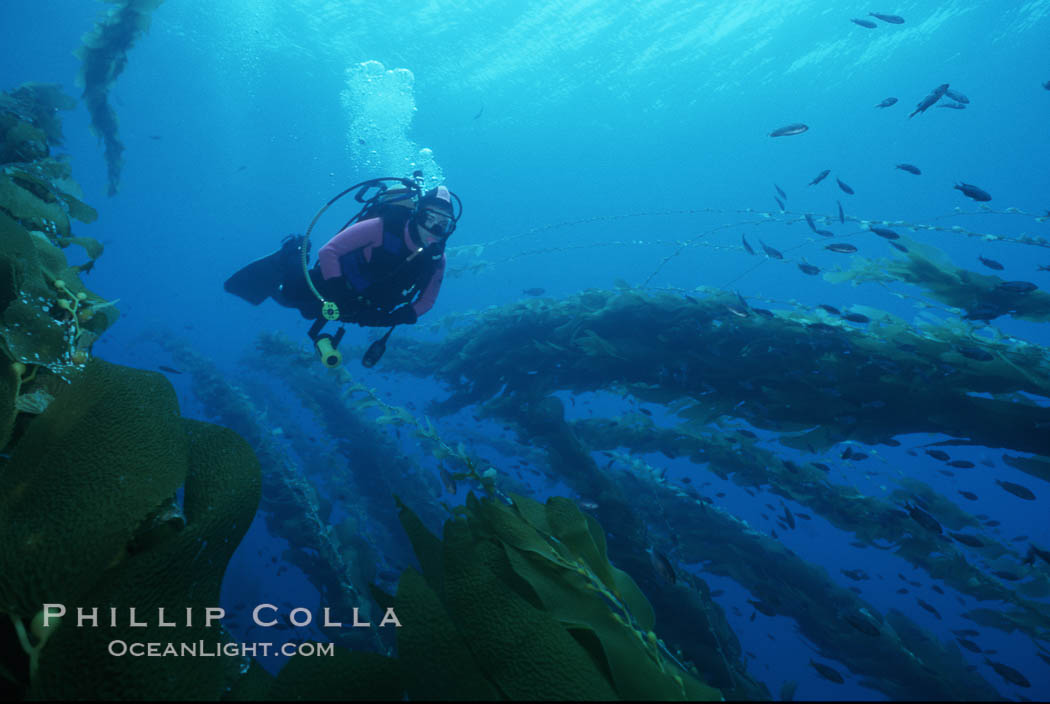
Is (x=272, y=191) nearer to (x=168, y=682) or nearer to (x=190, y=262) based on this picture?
(x=190, y=262)

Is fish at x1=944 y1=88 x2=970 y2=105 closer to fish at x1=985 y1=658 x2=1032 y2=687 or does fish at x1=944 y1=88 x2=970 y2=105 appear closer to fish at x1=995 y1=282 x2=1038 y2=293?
fish at x1=995 y1=282 x2=1038 y2=293

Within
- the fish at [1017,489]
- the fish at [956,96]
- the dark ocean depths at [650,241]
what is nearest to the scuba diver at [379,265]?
the dark ocean depths at [650,241]

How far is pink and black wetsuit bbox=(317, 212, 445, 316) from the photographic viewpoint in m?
3.90

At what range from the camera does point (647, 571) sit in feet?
13.1

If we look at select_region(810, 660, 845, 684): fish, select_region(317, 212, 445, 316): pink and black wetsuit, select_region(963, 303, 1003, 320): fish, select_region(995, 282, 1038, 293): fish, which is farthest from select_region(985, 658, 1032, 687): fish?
select_region(317, 212, 445, 316): pink and black wetsuit

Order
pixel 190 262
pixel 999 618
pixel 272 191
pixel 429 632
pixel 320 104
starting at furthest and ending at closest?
pixel 190 262 → pixel 272 191 → pixel 320 104 → pixel 999 618 → pixel 429 632

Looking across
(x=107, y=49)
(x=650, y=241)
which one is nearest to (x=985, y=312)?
(x=107, y=49)

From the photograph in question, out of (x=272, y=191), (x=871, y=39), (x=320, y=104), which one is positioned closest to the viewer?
(x=871, y=39)

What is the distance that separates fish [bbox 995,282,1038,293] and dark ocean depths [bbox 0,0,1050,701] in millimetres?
34

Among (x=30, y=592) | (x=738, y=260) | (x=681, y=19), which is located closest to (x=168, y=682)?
(x=30, y=592)

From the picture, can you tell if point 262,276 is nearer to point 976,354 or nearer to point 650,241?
point 976,354

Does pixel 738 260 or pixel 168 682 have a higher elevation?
pixel 168 682

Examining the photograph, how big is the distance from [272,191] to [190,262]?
149ft

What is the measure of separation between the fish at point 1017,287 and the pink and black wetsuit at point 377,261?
5673 millimetres
